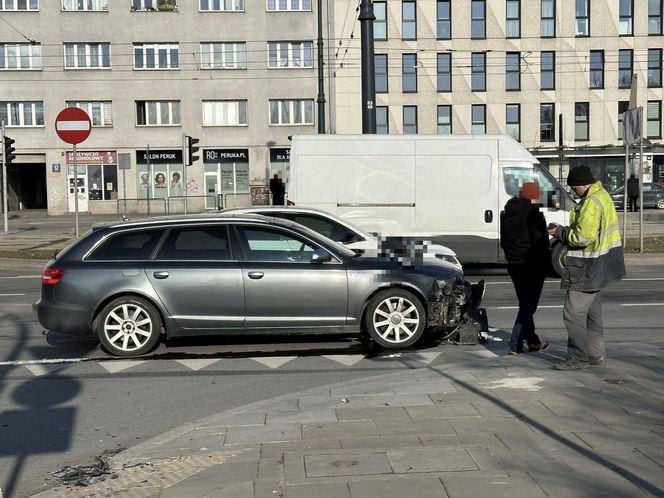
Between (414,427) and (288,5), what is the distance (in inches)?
1782

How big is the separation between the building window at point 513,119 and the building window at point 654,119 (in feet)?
26.1

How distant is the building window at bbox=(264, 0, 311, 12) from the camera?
4828 cm

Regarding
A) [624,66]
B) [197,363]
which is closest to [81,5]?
[624,66]

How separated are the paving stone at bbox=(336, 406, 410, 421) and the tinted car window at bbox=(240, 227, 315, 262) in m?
3.03

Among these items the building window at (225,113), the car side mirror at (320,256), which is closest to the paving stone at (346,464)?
the car side mirror at (320,256)

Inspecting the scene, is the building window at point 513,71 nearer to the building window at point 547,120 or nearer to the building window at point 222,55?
the building window at point 547,120

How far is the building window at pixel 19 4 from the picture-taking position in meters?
47.5

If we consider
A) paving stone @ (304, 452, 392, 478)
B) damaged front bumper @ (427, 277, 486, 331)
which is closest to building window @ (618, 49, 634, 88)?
damaged front bumper @ (427, 277, 486, 331)

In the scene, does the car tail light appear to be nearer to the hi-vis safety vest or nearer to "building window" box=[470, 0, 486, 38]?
the hi-vis safety vest

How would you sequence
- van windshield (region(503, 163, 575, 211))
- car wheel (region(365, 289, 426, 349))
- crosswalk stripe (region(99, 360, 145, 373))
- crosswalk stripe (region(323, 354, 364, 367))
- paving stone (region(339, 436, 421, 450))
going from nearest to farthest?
paving stone (region(339, 436, 421, 450)), crosswalk stripe (region(99, 360, 145, 373)), crosswalk stripe (region(323, 354, 364, 367)), car wheel (region(365, 289, 426, 349)), van windshield (region(503, 163, 575, 211))

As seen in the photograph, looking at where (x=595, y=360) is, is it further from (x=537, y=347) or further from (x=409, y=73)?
(x=409, y=73)

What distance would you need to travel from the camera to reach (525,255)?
841cm

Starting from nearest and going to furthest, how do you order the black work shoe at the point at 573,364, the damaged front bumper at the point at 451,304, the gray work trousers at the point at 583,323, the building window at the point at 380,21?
the gray work trousers at the point at 583,323 < the black work shoe at the point at 573,364 < the damaged front bumper at the point at 451,304 < the building window at the point at 380,21

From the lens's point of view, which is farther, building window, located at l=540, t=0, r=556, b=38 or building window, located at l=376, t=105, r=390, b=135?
building window, located at l=376, t=105, r=390, b=135
